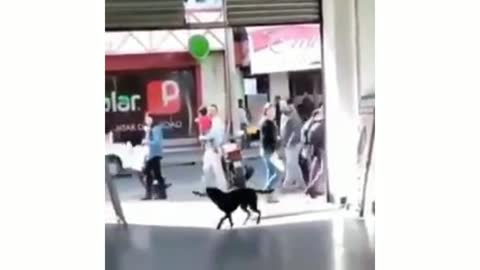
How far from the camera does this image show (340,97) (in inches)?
100

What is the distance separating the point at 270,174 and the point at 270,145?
0.12 m

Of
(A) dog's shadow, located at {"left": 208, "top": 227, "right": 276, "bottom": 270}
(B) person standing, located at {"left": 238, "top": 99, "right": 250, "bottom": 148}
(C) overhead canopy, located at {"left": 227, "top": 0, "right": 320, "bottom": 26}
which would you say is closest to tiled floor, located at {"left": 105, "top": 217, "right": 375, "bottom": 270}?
(A) dog's shadow, located at {"left": 208, "top": 227, "right": 276, "bottom": 270}

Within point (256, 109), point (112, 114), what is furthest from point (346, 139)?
point (112, 114)

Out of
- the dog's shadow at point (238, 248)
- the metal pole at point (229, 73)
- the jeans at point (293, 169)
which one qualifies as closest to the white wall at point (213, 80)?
the metal pole at point (229, 73)

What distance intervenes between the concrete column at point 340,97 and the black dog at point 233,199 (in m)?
0.32

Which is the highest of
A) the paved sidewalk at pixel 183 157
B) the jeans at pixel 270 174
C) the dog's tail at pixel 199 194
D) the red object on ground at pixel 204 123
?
the red object on ground at pixel 204 123

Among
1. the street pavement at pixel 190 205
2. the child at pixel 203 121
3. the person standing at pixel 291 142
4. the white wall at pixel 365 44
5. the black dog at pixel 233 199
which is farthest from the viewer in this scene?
the person standing at pixel 291 142

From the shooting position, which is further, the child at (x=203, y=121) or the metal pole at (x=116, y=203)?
the child at (x=203, y=121)

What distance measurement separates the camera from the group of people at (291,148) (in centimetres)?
264

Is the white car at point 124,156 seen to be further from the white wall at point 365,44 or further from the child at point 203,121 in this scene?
the white wall at point 365,44

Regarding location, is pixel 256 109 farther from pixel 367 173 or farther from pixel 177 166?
pixel 367 173
